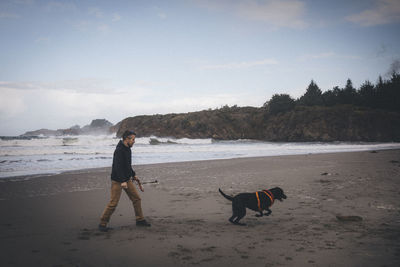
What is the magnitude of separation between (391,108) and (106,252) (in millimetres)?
53722

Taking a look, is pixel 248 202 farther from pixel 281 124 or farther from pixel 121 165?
pixel 281 124

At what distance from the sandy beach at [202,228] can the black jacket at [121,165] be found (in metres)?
0.99

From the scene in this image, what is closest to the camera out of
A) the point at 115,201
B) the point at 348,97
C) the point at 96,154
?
the point at 115,201

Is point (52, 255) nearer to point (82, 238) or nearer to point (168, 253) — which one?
point (82, 238)

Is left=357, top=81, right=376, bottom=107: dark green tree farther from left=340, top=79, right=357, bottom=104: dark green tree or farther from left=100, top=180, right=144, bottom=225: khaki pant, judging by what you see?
left=100, top=180, right=144, bottom=225: khaki pant

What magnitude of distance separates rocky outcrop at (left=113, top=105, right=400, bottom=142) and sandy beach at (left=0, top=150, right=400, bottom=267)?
1264 inches

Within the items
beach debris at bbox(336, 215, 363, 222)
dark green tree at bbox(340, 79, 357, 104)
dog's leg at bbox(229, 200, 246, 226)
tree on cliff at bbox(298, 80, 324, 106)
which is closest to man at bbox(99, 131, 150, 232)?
dog's leg at bbox(229, 200, 246, 226)

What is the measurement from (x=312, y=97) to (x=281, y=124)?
2022cm

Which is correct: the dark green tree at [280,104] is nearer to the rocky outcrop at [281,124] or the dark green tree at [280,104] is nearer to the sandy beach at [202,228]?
the rocky outcrop at [281,124]

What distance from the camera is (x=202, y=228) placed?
4789mm

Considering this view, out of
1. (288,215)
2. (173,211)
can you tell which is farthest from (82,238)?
(288,215)

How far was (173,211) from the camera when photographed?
607 cm

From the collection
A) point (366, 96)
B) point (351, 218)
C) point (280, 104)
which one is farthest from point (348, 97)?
point (351, 218)

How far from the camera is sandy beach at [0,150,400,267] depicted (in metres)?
3.49
